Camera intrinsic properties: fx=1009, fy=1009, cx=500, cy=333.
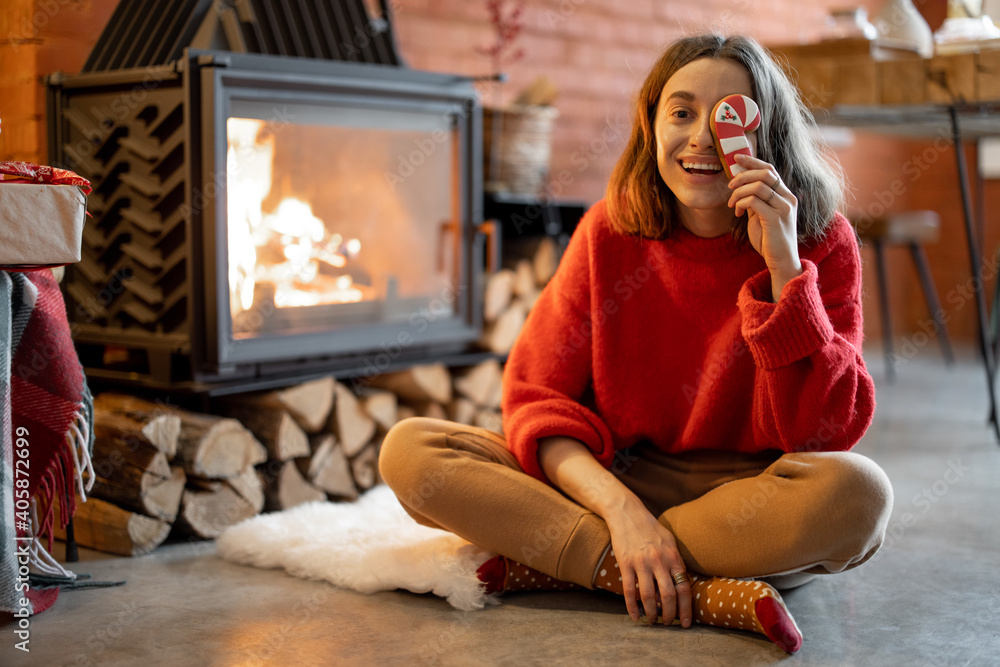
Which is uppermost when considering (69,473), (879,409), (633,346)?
(633,346)

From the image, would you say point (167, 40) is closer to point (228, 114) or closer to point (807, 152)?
point (228, 114)

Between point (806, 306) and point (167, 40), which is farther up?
point (167, 40)

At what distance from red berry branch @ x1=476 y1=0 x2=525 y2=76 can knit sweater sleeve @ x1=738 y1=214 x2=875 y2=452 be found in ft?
4.66

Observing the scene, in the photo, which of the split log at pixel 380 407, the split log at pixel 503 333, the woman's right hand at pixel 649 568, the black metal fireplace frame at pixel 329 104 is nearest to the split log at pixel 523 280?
the split log at pixel 503 333

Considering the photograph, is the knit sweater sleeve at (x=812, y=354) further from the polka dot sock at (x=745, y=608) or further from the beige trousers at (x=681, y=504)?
the polka dot sock at (x=745, y=608)

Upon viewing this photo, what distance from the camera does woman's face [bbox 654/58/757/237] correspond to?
4.64 feet

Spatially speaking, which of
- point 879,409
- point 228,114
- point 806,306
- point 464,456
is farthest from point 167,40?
point 879,409

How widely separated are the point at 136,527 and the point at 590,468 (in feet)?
2.66

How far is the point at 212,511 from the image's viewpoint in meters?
1.83

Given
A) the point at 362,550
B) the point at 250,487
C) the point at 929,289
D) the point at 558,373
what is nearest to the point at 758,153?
the point at 558,373

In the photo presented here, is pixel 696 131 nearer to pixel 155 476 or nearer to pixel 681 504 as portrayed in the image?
pixel 681 504

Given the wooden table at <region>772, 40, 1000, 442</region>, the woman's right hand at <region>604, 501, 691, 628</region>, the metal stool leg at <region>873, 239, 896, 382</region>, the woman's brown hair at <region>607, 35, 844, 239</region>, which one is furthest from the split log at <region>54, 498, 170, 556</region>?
the metal stool leg at <region>873, 239, 896, 382</region>

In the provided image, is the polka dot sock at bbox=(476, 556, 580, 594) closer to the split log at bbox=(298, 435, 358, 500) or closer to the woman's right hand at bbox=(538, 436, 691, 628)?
the woman's right hand at bbox=(538, 436, 691, 628)

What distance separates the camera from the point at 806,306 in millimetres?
1308
